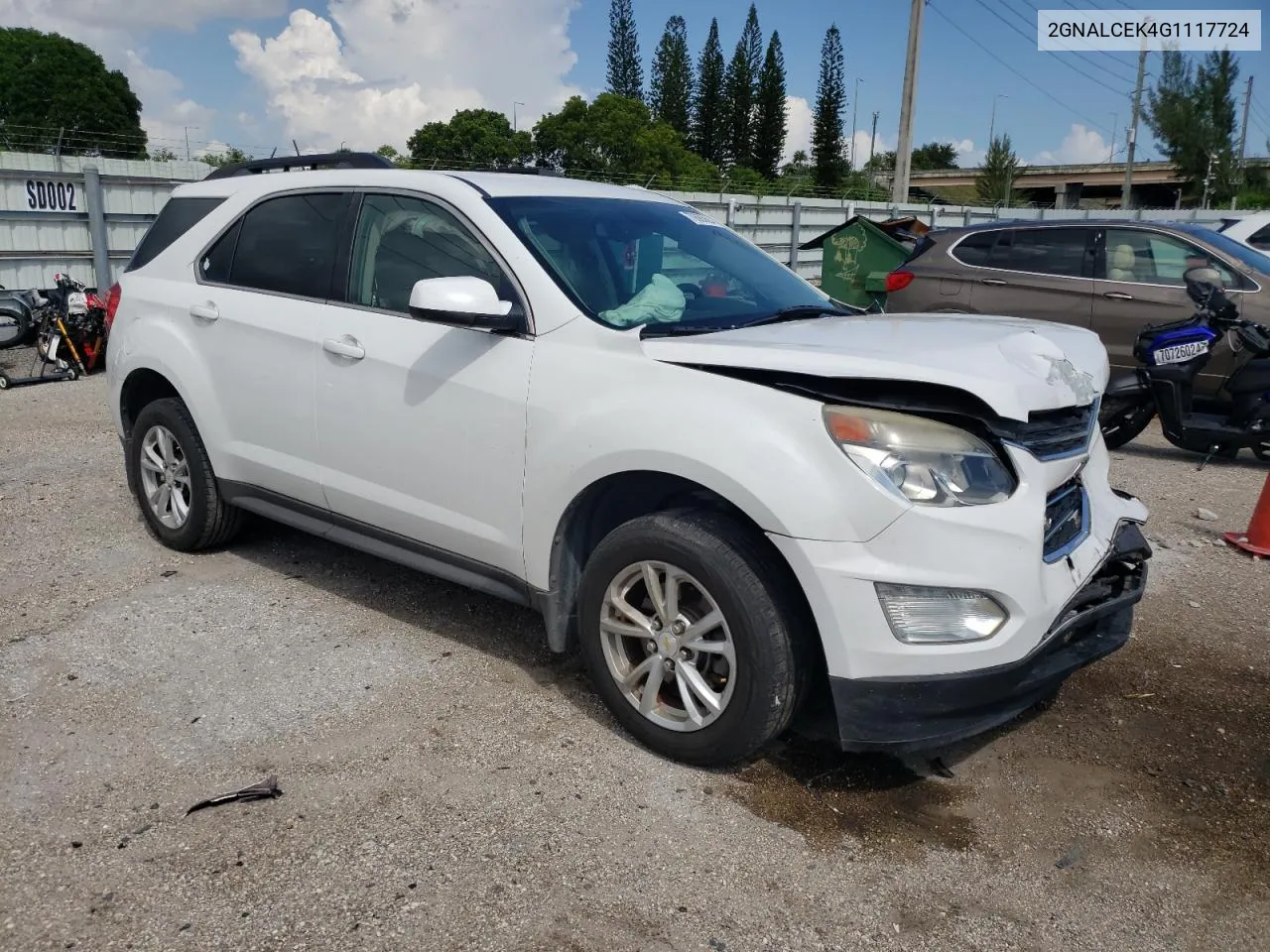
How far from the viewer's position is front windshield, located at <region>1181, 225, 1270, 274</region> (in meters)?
8.18

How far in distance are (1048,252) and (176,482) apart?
23.4 feet

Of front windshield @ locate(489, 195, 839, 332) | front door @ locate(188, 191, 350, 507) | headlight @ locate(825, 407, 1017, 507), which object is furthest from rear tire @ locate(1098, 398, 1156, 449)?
front door @ locate(188, 191, 350, 507)

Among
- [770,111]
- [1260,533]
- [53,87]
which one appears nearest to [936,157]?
[770,111]

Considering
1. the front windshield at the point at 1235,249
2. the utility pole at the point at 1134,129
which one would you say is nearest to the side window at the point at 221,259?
the front windshield at the point at 1235,249

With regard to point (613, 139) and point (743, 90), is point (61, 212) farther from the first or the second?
point (743, 90)

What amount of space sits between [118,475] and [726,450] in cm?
514

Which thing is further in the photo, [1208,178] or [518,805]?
[1208,178]

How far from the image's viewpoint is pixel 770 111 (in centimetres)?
7644

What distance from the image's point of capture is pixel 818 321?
3.72m

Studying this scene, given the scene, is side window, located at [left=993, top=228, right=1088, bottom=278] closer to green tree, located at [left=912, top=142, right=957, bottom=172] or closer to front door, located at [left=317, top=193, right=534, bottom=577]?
front door, located at [left=317, top=193, right=534, bottom=577]

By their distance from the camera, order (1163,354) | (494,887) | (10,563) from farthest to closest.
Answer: (1163,354) → (10,563) → (494,887)

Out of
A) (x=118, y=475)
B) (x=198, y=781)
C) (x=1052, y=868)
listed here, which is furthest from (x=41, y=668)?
(x=1052, y=868)

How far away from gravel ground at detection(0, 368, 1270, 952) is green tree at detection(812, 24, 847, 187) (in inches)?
2797

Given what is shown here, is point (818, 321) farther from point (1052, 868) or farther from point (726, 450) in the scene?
point (1052, 868)
